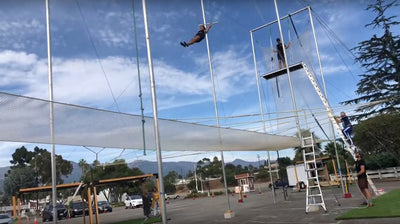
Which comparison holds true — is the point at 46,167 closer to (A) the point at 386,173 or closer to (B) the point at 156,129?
Result: (A) the point at 386,173

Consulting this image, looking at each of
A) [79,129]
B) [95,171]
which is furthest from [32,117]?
[95,171]

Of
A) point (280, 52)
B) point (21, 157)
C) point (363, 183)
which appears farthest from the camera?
point (21, 157)

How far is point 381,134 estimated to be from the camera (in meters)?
25.8

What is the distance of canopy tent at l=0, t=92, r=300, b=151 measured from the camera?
5.87m

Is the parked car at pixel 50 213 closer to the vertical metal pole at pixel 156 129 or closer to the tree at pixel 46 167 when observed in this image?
the vertical metal pole at pixel 156 129

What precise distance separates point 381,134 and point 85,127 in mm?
24992

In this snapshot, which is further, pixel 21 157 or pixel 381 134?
pixel 21 157

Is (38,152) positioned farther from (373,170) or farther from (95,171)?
(373,170)

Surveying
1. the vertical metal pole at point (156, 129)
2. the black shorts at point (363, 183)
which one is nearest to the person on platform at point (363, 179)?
the black shorts at point (363, 183)

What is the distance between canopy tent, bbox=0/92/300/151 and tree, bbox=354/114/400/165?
20111mm

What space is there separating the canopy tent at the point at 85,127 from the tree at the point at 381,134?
2011 centimetres

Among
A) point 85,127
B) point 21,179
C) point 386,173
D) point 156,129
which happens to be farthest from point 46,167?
point 156,129

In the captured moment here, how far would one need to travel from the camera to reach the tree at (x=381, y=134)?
82.0 feet

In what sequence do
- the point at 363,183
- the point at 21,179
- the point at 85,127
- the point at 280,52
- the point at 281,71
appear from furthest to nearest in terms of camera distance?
the point at 21,179 → the point at 281,71 → the point at 280,52 → the point at 363,183 → the point at 85,127
